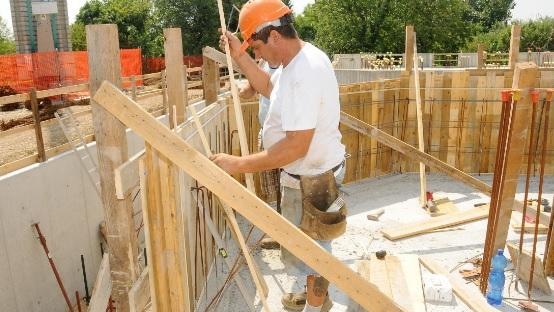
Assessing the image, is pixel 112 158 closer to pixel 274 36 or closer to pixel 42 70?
pixel 274 36

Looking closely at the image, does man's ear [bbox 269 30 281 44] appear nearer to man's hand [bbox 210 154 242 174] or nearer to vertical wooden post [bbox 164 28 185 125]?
man's hand [bbox 210 154 242 174]

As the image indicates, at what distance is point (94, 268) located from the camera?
5422 millimetres

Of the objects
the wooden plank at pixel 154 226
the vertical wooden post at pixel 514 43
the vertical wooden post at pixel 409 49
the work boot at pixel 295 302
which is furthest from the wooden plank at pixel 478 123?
the wooden plank at pixel 154 226

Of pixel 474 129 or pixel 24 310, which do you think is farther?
pixel 474 129

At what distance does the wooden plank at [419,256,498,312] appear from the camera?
14.2ft

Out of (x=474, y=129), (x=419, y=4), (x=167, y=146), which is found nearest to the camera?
(x=167, y=146)

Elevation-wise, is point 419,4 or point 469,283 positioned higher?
point 419,4

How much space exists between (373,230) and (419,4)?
37.9m

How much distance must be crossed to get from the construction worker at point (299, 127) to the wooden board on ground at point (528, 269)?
2.54 m

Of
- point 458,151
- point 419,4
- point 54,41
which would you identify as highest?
point 419,4

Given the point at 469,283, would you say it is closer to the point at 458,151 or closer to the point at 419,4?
the point at 458,151

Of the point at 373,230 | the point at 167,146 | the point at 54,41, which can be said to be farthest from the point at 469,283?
the point at 54,41

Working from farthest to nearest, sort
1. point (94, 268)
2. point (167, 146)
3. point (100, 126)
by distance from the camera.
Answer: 1. point (94, 268)
2. point (100, 126)
3. point (167, 146)

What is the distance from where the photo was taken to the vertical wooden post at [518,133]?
14.8ft
